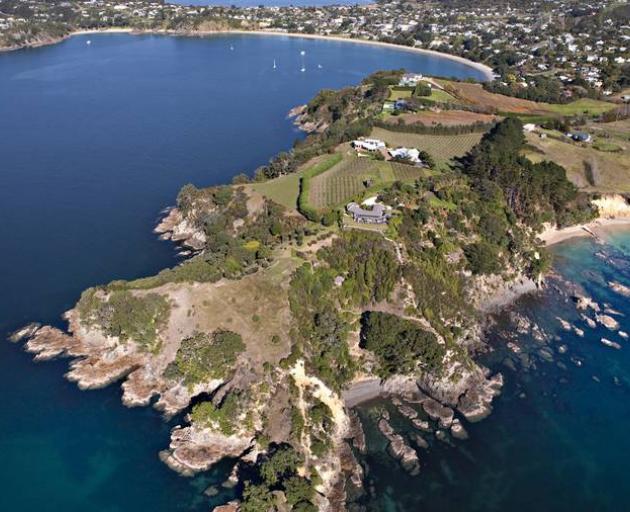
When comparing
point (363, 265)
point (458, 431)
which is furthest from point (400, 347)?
point (363, 265)

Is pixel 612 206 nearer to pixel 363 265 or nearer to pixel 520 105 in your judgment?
pixel 520 105

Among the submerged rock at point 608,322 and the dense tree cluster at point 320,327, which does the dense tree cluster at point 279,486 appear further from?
the submerged rock at point 608,322

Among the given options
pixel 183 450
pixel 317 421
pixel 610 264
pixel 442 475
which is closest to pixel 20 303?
pixel 183 450

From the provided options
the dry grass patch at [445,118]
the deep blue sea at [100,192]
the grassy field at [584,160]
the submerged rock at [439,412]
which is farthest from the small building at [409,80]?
the submerged rock at [439,412]

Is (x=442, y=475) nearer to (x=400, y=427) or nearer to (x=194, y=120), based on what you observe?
(x=400, y=427)

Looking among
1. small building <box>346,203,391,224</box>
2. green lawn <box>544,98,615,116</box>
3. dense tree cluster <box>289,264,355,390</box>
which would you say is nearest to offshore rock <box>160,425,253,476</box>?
dense tree cluster <box>289,264,355,390</box>

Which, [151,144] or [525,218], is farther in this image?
[151,144]

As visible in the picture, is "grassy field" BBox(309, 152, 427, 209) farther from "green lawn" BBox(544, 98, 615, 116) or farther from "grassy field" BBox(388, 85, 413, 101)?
"green lawn" BBox(544, 98, 615, 116)
